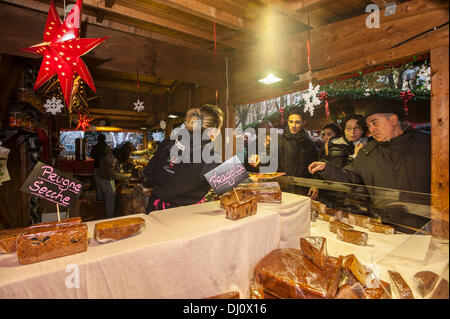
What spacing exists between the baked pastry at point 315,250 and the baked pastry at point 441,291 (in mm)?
523

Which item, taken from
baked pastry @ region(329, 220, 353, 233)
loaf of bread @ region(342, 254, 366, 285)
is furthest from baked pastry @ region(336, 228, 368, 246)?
loaf of bread @ region(342, 254, 366, 285)

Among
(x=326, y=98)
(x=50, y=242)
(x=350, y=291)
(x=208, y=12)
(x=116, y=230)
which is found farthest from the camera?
(x=326, y=98)

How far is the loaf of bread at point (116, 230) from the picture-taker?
111 centimetres

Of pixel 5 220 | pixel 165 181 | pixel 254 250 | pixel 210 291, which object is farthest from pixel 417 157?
pixel 5 220

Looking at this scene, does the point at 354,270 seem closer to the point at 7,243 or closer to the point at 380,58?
the point at 7,243

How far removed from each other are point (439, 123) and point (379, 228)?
44.4 inches

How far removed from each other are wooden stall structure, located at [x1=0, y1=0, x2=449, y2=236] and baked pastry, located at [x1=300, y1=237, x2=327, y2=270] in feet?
2.11

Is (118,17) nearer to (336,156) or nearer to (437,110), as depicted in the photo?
(336,156)

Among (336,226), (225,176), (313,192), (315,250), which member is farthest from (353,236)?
(225,176)

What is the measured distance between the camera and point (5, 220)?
11.5 feet

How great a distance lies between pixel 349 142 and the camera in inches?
107

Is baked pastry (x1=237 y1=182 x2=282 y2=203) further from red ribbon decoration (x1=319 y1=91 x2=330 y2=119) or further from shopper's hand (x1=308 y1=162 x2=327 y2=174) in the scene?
red ribbon decoration (x1=319 y1=91 x2=330 y2=119)

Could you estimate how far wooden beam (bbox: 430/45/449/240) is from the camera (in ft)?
6.07
